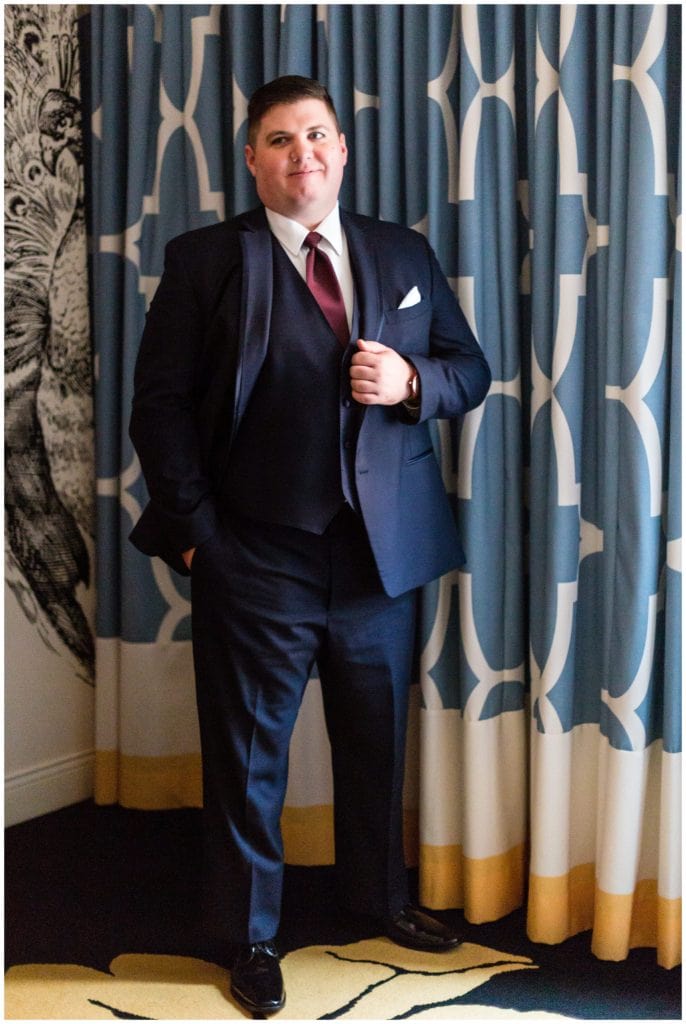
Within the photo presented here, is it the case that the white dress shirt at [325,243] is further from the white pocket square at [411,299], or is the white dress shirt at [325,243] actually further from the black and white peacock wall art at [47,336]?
the black and white peacock wall art at [47,336]

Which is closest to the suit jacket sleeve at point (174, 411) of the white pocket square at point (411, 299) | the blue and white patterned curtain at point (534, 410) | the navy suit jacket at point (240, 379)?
the navy suit jacket at point (240, 379)

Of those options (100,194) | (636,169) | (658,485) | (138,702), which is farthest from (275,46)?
(138,702)

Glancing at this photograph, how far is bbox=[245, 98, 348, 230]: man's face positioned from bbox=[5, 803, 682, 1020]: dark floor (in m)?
1.41

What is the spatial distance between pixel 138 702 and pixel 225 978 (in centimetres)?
86

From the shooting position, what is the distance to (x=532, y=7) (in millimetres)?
2041

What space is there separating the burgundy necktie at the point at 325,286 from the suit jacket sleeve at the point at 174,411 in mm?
207

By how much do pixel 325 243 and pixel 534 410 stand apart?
527 millimetres

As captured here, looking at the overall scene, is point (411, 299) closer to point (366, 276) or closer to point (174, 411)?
point (366, 276)

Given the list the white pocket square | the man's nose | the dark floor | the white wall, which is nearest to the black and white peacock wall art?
the white wall

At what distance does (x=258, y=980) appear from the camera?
1906mm

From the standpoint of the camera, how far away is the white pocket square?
1941 mm

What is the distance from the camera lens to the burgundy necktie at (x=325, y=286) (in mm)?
1884

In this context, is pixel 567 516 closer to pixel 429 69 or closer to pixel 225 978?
pixel 429 69

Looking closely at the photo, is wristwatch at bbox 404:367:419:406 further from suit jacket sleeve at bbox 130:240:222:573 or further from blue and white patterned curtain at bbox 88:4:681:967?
suit jacket sleeve at bbox 130:240:222:573
